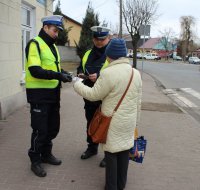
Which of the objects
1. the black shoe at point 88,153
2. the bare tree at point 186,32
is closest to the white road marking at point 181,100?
the black shoe at point 88,153

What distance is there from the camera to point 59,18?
4.16 meters

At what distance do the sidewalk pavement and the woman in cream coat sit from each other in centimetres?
54

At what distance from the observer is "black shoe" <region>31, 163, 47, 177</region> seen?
4.20 m

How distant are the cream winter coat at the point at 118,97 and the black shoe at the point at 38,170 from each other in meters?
1.00

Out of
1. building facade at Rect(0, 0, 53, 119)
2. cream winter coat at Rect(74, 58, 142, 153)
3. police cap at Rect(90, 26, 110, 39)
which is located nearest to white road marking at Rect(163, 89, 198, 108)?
building facade at Rect(0, 0, 53, 119)

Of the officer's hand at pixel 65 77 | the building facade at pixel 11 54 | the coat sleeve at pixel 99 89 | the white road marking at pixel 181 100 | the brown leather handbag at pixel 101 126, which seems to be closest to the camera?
the coat sleeve at pixel 99 89

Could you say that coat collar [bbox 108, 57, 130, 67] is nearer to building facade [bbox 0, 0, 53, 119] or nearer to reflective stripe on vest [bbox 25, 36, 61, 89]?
reflective stripe on vest [bbox 25, 36, 61, 89]

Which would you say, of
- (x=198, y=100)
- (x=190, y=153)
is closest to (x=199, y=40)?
(x=198, y=100)

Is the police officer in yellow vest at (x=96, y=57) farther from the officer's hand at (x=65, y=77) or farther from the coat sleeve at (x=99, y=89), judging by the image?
the coat sleeve at (x=99, y=89)

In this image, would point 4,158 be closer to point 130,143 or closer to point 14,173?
point 14,173

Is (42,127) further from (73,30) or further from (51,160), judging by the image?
(73,30)

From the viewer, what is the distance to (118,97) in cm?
353

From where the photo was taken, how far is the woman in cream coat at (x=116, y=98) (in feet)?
11.5

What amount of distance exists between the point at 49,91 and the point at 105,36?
1.05 m
